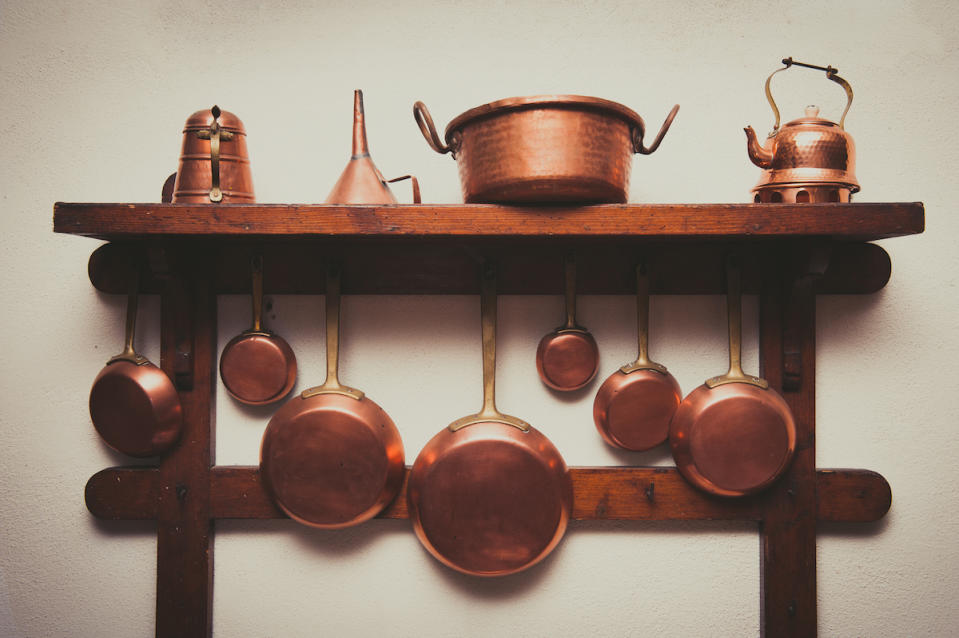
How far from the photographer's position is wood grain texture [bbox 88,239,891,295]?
861mm

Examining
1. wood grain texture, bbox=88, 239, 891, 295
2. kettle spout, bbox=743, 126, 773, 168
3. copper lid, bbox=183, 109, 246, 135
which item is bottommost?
wood grain texture, bbox=88, 239, 891, 295

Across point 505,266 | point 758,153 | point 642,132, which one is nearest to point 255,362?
point 505,266

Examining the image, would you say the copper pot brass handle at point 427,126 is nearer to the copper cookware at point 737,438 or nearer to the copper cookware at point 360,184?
the copper cookware at point 360,184

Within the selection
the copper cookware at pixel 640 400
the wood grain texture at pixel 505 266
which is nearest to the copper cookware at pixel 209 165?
the wood grain texture at pixel 505 266

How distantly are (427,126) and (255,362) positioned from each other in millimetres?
459

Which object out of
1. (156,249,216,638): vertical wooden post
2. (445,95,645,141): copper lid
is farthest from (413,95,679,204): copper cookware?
(156,249,216,638): vertical wooden post

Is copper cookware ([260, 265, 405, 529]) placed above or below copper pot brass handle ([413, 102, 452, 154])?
below

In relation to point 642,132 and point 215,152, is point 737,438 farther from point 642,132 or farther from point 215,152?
point 215,152

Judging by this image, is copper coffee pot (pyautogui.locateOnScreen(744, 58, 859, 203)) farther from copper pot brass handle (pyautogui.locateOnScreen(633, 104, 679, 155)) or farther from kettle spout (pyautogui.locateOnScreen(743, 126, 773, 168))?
copper pot brass handle (pyautogui.locateOnScreen(633, 104, 679, 155))

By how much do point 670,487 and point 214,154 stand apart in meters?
0.84

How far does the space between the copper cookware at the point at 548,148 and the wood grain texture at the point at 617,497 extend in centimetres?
46

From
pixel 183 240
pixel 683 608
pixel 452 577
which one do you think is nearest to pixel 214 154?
pixel 183 240

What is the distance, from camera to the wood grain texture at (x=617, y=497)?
862 millimetres

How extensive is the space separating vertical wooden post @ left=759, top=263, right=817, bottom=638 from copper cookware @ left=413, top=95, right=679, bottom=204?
0.38 metres
